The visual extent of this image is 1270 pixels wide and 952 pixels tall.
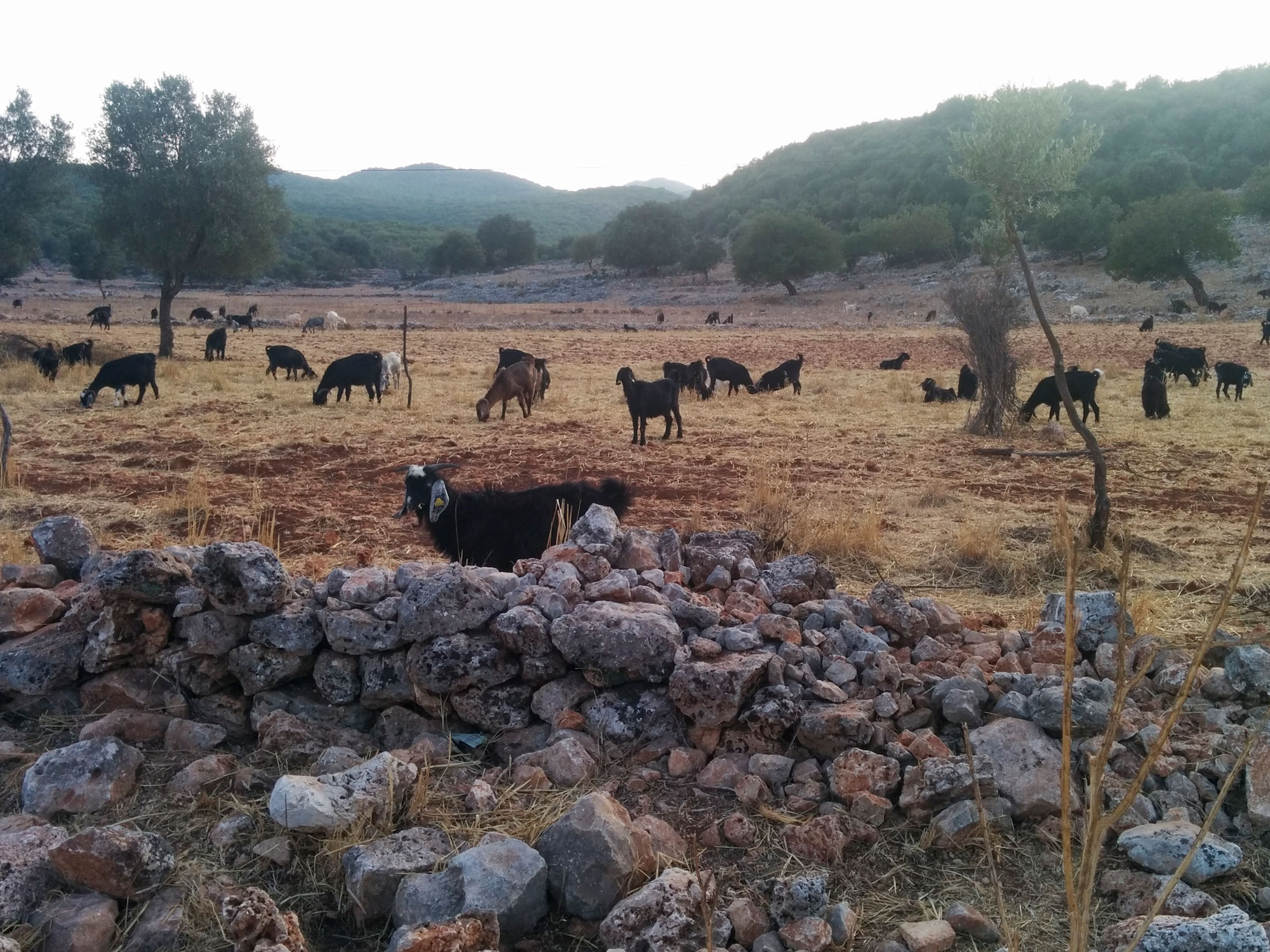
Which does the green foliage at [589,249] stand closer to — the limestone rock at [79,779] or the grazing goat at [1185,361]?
the grazing goat at [1185,361]

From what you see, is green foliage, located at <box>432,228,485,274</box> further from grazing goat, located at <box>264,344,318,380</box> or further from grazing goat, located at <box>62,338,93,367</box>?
grazing goat, located at <box>264,344,318,380</box>

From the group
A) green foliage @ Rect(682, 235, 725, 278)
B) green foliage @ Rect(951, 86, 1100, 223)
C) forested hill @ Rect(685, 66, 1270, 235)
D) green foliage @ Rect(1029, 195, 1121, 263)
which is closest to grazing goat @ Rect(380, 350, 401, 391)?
green foliage @ Rect(951, 86, 1100, 223)

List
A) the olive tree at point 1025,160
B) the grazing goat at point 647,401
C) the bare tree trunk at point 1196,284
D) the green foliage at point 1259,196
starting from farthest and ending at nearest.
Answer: the green foliage at point 1259,196 < the bare tree trunk at point 1196,284 < the grazing goat at point 647,401 < the olive tree at point 1025,160

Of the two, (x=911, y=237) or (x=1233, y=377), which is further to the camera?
(x=911, y=237)

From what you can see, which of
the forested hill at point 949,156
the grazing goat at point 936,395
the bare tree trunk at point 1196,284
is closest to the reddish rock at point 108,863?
the grazing goat at point 936,395

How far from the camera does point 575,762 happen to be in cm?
433

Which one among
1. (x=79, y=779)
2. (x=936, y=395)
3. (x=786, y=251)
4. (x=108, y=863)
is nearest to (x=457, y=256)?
(x=786, y=251)

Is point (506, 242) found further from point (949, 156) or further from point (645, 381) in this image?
point (645, 381)

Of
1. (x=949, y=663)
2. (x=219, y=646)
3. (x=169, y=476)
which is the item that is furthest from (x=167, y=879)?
(x=169, y=476)

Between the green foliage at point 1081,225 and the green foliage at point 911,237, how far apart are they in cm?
642

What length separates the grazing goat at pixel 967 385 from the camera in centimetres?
1812

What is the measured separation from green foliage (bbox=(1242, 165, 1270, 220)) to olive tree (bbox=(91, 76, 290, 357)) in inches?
1725

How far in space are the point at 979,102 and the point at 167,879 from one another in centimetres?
797

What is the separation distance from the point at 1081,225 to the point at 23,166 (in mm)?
45545
